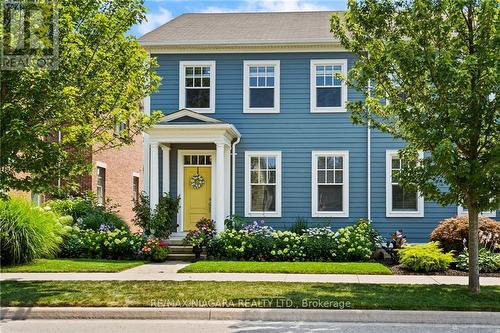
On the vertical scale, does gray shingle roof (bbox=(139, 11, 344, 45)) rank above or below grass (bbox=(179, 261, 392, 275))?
above

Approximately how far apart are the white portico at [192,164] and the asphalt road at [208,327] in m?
8.27

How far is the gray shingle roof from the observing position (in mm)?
18266

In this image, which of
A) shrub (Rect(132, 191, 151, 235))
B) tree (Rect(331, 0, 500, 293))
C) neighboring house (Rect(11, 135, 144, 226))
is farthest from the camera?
neighboring house (Rect(11, 135, 144, 226))

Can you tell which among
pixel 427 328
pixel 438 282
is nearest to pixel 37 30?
pixel 427 328

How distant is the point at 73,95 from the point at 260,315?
4523 mm

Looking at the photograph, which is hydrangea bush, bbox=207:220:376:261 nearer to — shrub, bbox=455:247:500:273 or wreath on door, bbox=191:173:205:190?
shrub, bbox=455:247:500:273

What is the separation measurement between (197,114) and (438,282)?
8378 millimetres

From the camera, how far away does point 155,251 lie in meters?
15.7

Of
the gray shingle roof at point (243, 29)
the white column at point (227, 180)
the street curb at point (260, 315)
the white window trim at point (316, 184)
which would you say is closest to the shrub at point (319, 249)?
the white window trim at point (316, 184)

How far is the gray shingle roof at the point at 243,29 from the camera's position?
18266 mm

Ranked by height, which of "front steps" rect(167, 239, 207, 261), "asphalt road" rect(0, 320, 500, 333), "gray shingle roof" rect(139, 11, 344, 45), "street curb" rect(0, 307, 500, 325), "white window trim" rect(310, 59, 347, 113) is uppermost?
"gray shingle roof" rect(139, 11, 344, 45)

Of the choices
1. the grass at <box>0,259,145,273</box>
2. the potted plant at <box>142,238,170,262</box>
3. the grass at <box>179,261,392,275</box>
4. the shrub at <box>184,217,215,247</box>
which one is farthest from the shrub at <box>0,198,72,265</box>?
the grass at <box>179,261,392,275</box>

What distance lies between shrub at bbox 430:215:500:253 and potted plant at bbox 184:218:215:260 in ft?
19.8

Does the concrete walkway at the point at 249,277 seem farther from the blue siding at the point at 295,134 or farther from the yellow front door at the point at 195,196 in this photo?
the yellow front door at the point at 195,196
